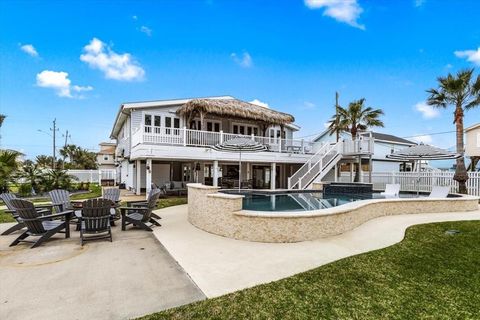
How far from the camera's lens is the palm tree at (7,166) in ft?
45.2

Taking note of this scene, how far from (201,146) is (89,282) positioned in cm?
1221

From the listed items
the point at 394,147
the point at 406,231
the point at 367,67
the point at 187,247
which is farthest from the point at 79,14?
the point at 394,147

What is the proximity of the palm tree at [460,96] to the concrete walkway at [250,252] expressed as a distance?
9874mm

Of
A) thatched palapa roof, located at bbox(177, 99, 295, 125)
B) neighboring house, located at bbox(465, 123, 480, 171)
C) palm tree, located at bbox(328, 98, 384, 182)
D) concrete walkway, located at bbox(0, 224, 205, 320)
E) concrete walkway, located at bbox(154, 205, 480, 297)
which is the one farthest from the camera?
neighboring house, located at bbox(465, 123, 480, 171)

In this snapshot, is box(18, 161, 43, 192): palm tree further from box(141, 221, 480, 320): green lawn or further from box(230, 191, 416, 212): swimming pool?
box(141, 221, 480, 320): green lawn

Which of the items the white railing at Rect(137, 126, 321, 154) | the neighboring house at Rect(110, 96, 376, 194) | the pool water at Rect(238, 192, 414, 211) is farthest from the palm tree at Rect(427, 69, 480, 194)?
the white railing at Rect(137, 126, 321, 154)

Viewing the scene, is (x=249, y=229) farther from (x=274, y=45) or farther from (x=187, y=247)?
(x=274, y=45)

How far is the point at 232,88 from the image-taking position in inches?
1188

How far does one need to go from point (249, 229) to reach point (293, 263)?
5.92ft

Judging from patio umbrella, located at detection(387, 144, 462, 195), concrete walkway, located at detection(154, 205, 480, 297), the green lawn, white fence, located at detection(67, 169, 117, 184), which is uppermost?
patio umbrella, located at detection(387, 144, 462, 195)

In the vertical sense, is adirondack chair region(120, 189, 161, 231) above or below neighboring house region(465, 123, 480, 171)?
below

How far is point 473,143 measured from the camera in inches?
1006

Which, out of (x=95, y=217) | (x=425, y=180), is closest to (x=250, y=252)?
(x=95, y=217)

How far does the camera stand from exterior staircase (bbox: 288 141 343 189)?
1688 cm
